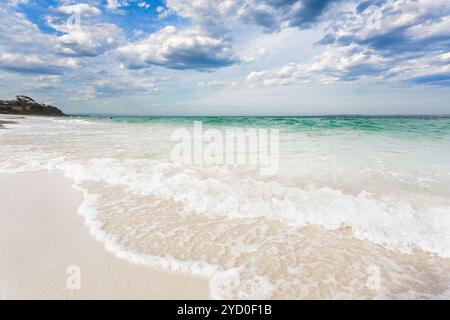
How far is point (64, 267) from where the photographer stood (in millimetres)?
2717

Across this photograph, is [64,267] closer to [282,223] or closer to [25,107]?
[282,223]

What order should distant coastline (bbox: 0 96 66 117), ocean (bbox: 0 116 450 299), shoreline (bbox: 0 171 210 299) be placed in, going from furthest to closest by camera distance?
distant coastline (bbox: 0 96 66 117), ocean (bbox: 0 116 450 299), shoreline (bbox: 0 171 210 299)

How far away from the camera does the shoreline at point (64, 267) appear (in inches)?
93.8

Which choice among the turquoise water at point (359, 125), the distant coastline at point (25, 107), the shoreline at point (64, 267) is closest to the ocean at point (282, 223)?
the shoreline at point (64, 267)

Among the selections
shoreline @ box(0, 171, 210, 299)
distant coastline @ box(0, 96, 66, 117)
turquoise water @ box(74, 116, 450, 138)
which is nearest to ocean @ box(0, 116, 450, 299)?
shoreline @ box(0, 171, 210, 299)

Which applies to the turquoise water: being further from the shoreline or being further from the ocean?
the shoreline

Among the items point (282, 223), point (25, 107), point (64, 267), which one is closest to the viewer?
point (64, 267)

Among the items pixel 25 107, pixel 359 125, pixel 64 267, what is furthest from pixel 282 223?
pixel 25 107

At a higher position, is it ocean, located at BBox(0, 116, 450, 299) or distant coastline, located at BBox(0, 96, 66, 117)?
distant coastline, located at BBox(0, 96, 66, 117)

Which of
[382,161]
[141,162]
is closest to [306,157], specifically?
[382,161]

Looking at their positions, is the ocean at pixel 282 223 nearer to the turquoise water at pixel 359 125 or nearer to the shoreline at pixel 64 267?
the shoreline at pixel 64 267

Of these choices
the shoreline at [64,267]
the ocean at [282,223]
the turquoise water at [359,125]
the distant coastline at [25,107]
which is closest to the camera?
the shoreline at [64,267]

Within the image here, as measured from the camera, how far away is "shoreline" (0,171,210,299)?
2383 mm
